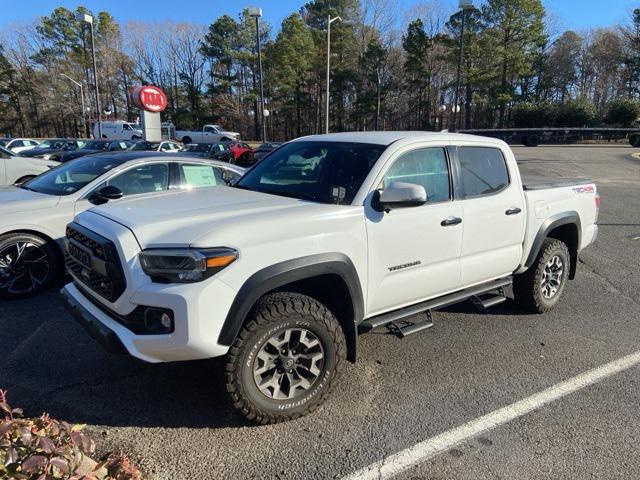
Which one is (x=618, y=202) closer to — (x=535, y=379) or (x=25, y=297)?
(x=535, y=379)

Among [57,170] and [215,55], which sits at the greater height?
[215,55]

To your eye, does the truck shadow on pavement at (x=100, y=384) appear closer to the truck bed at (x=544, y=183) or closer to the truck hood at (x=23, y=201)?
the truck hood at (x=23, y=201)

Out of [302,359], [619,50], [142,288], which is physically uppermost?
[619,50]

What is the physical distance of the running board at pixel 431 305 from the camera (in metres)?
3.38

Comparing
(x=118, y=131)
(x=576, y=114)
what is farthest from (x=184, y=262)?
(x=576, y=114)

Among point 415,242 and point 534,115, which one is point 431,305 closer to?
point 415,242

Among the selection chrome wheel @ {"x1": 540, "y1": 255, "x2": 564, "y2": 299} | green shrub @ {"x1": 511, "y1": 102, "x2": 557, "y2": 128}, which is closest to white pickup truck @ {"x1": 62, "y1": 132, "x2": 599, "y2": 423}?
chrome wheel @ {"x1": 540, "y1": 255, "x2": 564, "y2": 299}

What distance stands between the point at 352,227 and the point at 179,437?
5.49 feet

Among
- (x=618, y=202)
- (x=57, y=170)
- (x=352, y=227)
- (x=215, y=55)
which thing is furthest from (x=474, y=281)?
(x=215, y=55)

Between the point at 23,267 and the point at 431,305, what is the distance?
4.19 metres

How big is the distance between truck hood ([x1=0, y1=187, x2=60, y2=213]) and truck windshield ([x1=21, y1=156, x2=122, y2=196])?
15 centimetres

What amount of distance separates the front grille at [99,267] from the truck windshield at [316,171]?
4.40ft

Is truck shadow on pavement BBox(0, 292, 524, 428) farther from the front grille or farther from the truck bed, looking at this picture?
the truck bed

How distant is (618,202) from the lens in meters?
12.7
